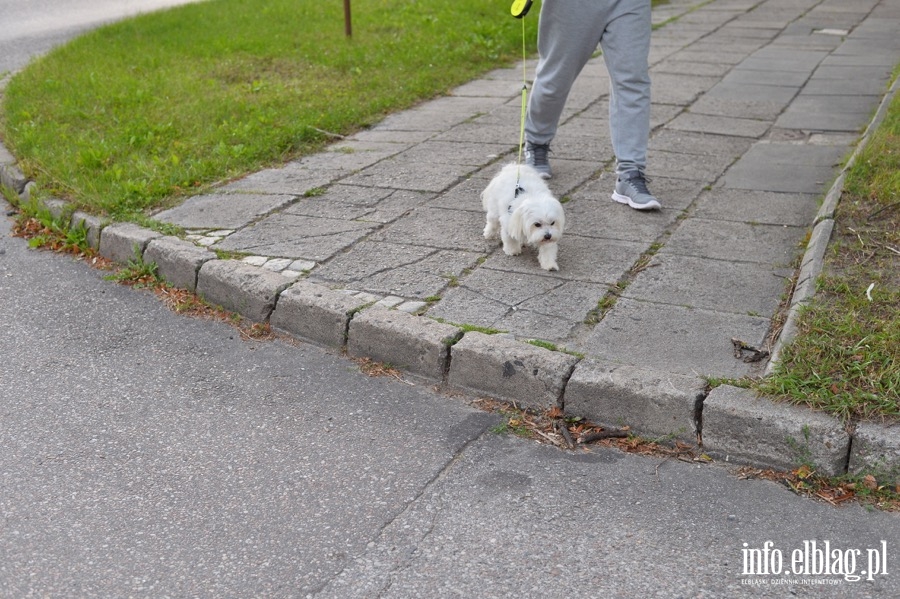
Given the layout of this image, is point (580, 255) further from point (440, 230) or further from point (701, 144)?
point (701, 144)

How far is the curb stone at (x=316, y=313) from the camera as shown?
3.72 m

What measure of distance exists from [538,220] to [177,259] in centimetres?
165

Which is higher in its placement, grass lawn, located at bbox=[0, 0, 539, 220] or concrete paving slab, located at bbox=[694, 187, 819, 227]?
grass lawn, located at bbox=[0, 0, 539, 220]

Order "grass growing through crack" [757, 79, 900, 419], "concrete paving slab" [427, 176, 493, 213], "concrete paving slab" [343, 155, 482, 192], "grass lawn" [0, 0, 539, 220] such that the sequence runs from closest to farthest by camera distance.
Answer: "grass growing through crack" [757, 79, 900, 419]
"concrete paving slab" [427, 176, 493, 213]
"concrete paving slab" [343, 155, 482, 192]
"grass lawn" [0, 0, 539, 220]

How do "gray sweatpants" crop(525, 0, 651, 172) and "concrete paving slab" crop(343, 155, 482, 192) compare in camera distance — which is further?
"concrete paving slab" crop(343, 155, 482, 192)

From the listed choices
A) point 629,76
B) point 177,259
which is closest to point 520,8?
point 629,76

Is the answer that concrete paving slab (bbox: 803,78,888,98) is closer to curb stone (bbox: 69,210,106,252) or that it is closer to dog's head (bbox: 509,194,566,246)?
dog's head (bbox: 509,194,566,246)

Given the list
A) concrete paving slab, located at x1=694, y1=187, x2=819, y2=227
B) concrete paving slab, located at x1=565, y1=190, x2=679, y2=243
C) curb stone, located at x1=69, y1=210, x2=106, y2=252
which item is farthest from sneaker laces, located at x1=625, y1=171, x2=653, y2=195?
curb stone, located at x1=69, y1=210, x2=106, y2=252

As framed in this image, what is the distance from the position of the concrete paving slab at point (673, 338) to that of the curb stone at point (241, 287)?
131 centimetres

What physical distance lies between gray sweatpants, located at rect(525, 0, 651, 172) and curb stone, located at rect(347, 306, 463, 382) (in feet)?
5.79

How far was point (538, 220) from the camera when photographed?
3.92 m

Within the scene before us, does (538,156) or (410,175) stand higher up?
(538,156)

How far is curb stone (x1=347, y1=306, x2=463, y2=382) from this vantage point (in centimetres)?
346

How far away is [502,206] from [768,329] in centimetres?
127
